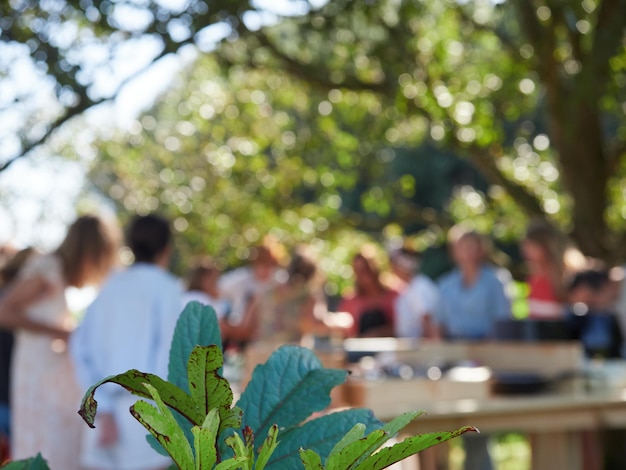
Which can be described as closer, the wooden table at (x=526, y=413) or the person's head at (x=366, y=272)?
the wooden table at (x=526, y=413)

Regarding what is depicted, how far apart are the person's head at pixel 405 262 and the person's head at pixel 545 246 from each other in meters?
1.37

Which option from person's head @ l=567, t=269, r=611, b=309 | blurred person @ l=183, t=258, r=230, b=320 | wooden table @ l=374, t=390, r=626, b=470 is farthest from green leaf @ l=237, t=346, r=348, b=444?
blurred person @ l=183, t=258, r=230, b=320

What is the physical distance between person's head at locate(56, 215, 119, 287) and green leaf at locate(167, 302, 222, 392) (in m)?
3.55

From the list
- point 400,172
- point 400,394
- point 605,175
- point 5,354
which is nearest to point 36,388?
point 5,354

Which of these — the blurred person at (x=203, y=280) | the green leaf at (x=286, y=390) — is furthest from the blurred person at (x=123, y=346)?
the green leaf at (x=286, y=390)

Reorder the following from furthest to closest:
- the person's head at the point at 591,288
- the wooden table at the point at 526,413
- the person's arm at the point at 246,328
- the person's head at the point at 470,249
A: the person's arm at the point at 246,328
the person's head at the point at 470,249
the person's head at the point at 591,288
the wooden table at the point at 526,413

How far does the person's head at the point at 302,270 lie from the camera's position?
6.14m

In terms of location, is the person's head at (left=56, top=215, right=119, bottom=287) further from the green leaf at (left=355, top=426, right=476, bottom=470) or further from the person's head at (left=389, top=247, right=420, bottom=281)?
the green leaf at (left=355, top=426, right=476, bottom=470)

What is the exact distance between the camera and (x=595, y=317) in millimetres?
4992

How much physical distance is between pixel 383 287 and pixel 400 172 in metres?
15.6

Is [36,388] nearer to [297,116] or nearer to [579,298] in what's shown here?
[579,298]

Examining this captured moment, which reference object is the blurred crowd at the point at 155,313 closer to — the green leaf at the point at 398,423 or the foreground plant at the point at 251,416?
the foreground plant at the point at 251,416

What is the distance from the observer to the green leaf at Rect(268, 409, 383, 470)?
1.89 ft

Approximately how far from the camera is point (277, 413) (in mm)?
605
